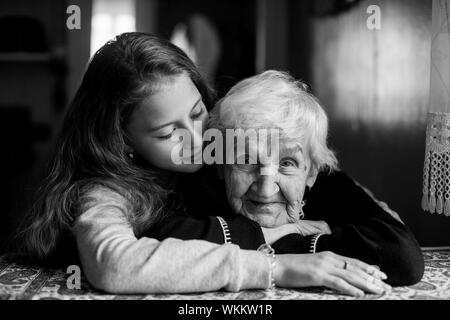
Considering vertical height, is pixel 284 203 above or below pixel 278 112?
below

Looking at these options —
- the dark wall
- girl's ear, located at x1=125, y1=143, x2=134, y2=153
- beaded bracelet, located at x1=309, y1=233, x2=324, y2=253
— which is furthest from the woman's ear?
the dark wall

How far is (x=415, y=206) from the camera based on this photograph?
2133mm

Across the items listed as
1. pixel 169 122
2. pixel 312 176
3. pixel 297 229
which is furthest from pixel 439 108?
pixel 169 122

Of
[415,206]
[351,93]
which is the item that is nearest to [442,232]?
[415,206]

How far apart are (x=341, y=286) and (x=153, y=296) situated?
1.36 ft

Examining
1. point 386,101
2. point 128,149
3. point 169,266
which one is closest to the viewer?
point 169,266

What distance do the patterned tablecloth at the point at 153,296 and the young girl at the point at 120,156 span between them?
5 cm

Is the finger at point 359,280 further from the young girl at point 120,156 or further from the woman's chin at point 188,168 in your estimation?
the woman's chin at point 188,168

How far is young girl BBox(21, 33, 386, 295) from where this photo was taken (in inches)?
54.6

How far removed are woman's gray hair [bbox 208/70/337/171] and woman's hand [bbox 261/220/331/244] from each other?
16cm

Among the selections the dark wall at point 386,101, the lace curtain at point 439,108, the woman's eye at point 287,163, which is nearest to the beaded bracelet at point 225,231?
the woman's eye at point 287,163

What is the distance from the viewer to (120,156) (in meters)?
1.56

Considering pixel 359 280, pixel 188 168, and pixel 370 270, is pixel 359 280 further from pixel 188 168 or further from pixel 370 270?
pixel 188 168

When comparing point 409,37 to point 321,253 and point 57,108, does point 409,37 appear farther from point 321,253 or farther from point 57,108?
point 57,108
